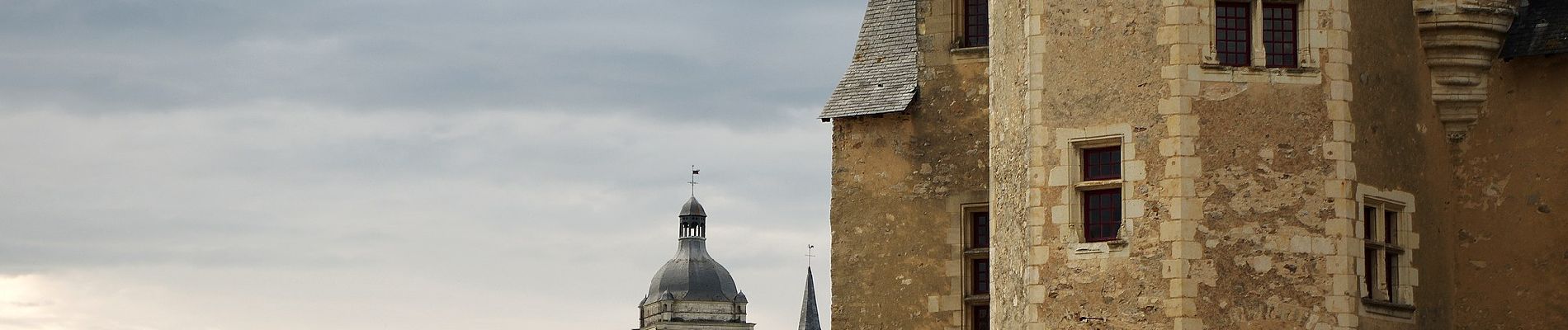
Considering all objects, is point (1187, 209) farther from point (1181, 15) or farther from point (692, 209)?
point (692, 209)

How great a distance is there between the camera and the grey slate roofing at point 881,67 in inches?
1190

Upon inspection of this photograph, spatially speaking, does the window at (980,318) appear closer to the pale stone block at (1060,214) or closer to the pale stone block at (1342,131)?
the pale stone block at (1060,214)

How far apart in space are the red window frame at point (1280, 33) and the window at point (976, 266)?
5.91m

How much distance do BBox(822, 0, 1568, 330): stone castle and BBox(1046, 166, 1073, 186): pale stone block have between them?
0.03m

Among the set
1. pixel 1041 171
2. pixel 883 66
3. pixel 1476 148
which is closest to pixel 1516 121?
pixel 1476 148

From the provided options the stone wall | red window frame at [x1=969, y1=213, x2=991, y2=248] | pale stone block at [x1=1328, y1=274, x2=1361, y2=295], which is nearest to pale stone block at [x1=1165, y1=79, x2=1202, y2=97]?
pale stone block at [x1=1328, y1=274, x2=1361, y2=295]

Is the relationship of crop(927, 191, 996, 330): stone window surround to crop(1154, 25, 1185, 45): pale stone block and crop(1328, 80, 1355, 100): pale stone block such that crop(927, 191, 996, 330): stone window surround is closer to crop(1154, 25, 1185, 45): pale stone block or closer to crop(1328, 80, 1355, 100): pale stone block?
crop(1154, 25, 1185, 45): pale stone block

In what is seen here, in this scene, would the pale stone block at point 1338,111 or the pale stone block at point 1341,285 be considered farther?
the pale stone block at point 1338,111

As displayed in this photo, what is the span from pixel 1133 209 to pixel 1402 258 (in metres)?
3.08

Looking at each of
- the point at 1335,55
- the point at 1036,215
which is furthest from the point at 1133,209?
the point at 1335,55

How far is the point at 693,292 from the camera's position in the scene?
17438 cm

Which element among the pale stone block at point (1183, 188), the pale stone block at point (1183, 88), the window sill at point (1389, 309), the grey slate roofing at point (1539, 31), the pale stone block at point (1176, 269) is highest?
the grey slate roofing at point (1539, 31)

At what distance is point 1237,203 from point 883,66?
305 inches

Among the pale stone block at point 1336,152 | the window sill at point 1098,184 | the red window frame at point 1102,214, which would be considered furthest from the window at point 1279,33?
the red window frame at point 1102,214
